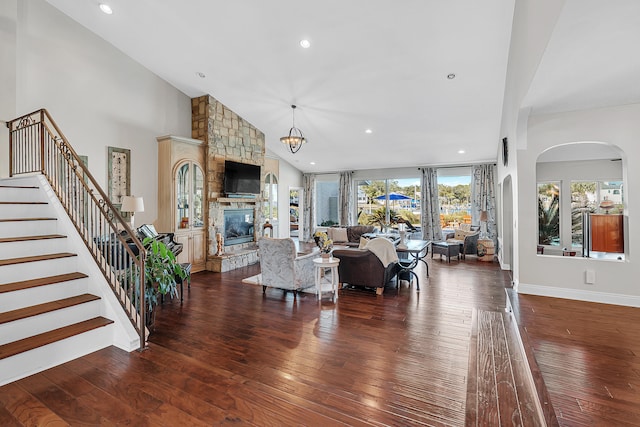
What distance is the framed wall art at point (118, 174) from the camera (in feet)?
18.3

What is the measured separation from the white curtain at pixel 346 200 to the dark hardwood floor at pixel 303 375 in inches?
277

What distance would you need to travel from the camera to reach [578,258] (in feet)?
13.7

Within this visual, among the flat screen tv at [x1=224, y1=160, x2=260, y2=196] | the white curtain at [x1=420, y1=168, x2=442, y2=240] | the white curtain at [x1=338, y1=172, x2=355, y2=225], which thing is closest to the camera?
the flat screen tv at [x1=224, y1=160, x2=260, y2=196]

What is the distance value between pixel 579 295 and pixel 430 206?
18.7 feet

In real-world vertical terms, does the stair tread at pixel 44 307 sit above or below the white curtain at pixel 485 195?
below

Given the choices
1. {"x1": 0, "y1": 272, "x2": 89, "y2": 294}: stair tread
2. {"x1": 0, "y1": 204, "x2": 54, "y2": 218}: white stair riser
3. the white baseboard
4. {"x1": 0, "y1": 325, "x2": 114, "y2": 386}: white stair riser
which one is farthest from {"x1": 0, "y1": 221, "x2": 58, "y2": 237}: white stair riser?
the white baseboard

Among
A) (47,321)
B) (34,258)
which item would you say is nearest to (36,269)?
(34,258)

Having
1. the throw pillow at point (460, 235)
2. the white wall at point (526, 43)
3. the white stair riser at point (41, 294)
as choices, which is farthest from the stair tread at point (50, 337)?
the throw pillow at point (460, 235)

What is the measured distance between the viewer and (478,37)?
4.06 meters

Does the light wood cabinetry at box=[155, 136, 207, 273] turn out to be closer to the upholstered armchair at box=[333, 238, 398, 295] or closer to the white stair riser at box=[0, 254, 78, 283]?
the white stair riser at box=[0, 254, 78, 283]

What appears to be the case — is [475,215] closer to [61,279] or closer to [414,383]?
[414,383]

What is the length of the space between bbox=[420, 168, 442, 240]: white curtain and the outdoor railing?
8.21 metres

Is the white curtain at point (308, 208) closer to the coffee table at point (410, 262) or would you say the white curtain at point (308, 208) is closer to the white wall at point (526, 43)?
the coffee table at point (410, 262)

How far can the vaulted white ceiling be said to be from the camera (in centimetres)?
285
